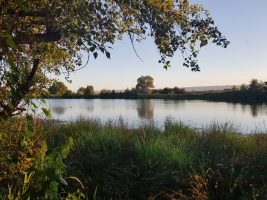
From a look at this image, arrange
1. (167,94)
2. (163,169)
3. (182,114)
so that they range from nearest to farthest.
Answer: (163,169), (182,114), (167,94)

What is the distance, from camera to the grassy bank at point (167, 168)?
6645mm

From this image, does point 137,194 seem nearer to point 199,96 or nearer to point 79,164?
point 79,164

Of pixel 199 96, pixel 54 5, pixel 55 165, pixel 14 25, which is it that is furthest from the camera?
pixel 199 96

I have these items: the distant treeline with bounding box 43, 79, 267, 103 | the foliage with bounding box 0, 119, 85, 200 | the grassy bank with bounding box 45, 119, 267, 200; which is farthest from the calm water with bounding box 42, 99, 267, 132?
the distant treeline with bounding box 43, 79, 267, 103

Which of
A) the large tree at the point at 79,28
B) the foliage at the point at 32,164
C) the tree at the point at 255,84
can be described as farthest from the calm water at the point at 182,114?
the tree at the point at 255,84

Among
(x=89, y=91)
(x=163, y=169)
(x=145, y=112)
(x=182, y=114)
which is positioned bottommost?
(x=182, y=114)

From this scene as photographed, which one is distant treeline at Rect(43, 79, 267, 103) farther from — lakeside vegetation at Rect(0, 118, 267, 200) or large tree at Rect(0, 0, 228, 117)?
large tree at Rect(0, 0, 228, 117)

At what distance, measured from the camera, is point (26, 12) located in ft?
20.3

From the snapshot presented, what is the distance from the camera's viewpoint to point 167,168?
7.40 metres

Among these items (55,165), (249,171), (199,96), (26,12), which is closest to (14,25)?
(26,12)

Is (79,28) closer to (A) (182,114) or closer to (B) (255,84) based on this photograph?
(A) (182,114)

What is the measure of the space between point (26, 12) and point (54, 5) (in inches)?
42.8

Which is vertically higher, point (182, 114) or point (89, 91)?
point (89, 91)

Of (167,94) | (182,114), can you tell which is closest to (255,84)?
(167,94)
